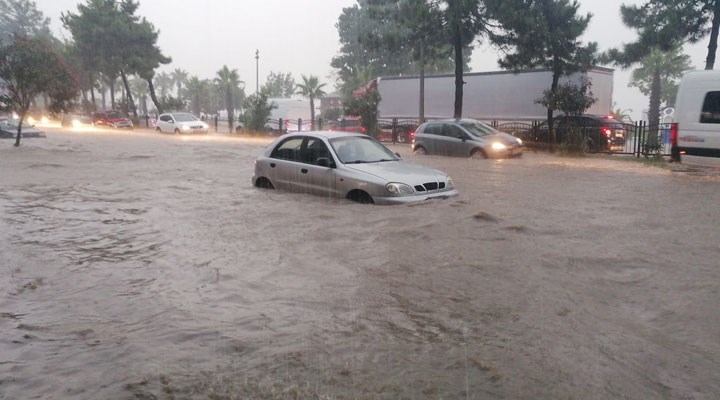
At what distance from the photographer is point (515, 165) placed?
16.6 m

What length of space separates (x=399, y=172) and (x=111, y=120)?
139 feet

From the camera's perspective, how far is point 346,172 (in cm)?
931

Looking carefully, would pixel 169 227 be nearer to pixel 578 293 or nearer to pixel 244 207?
pixel 244 207

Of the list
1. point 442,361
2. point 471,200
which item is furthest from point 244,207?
point 442,361

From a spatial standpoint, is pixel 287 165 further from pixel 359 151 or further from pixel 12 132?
pixel 12 132

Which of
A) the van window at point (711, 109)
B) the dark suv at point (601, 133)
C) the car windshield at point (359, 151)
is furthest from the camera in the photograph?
the dark suv at point (601, 133)

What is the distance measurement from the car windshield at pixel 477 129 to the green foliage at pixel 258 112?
57.8 feet

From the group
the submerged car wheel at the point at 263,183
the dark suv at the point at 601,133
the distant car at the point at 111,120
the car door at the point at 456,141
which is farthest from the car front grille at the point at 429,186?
the distant car at the point at 111,120

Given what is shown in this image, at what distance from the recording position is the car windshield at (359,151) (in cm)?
965

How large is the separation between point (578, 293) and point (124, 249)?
516cm

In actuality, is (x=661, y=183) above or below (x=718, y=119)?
below

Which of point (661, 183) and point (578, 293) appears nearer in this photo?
point (578, 293)

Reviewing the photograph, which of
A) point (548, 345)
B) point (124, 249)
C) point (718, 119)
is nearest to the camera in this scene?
point (548, 345)

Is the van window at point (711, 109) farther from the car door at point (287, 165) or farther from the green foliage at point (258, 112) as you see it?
the green foliage at point (258, 112)
